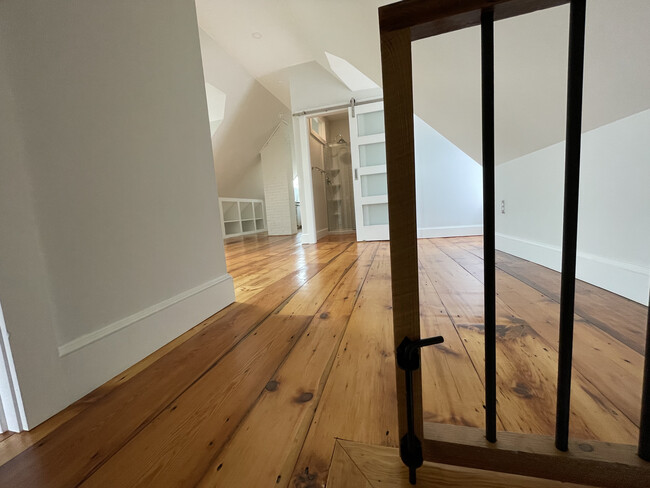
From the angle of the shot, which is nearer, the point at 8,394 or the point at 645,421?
the point at 645,421

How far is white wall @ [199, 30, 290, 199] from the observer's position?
11.1 ft

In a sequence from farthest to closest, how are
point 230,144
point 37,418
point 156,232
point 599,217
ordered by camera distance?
point 230,144
point 599,217
point 156,232
point 37,418

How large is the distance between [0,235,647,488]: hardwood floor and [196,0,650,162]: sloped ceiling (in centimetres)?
72

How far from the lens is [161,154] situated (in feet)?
3.23

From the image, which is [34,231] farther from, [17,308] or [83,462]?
[83,462]

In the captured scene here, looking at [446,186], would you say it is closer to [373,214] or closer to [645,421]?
[373,214]

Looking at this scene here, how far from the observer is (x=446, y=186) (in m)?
3.10

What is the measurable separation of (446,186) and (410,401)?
10.1ft

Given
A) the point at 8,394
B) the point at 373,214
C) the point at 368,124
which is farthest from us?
the point at 373,214

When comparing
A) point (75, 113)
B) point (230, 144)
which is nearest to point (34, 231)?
point (75, 113)

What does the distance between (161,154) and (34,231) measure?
0.47 metres

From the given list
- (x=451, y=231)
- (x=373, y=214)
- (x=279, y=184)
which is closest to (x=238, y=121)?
(x=279, y=184)

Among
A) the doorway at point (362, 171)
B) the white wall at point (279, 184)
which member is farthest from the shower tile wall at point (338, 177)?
the doorway at point (362, 171)

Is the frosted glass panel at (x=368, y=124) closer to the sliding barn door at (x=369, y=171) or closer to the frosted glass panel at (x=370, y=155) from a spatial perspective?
the sliding barn door at (x=369, y=171)
